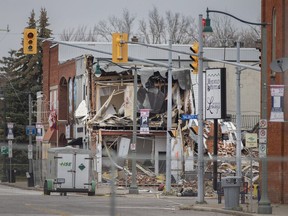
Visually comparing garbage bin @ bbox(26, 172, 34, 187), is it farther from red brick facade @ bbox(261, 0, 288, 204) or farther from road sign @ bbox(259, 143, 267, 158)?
road sign @ bbox(259, 143, 267, 158)

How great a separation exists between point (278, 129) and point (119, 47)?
7.41 metres

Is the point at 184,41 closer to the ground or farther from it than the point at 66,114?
farther from it

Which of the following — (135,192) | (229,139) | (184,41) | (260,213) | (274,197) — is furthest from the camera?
(184,41)

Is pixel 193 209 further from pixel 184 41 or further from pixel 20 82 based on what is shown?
pixel 184 41

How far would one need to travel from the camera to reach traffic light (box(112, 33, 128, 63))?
3503cm

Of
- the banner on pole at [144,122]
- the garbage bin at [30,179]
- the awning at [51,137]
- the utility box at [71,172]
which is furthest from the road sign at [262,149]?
the awning at [51,137]

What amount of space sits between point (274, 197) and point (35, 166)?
32.0m

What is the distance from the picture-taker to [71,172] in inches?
1641

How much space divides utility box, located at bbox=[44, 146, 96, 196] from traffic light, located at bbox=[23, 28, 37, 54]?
25.6 feet

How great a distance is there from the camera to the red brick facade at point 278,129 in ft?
112

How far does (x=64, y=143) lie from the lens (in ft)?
240

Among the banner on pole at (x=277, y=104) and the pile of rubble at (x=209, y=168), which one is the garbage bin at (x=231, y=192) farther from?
the pile of rubble at (x=209, y=168)

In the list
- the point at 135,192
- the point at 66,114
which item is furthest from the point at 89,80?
the point at 135,192

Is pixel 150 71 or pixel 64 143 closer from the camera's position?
pixel 150 71
